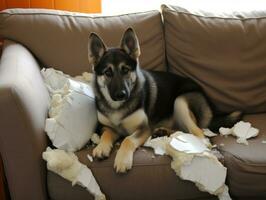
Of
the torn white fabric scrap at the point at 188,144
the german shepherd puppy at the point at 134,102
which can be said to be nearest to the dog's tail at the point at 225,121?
the german shepherd puppy at the point at 134,102

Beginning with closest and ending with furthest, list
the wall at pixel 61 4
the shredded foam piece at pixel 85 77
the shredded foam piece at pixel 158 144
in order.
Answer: the shredded foam piece at pixel 158 144
the shredded foam piece at pixel 85 77
the wall at pixel 61 4

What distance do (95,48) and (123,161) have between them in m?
0.57

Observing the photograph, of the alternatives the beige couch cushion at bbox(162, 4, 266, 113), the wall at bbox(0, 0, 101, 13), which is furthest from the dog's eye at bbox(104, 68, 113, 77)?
the wall at bbox(0, 0, 101, 13)

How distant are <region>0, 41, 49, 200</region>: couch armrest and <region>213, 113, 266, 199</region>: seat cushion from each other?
83cm

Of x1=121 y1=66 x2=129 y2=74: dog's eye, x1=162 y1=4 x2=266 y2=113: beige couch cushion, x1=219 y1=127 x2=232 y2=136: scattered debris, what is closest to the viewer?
x1=121 y1=66 x2=129 y2=74: dog's eye

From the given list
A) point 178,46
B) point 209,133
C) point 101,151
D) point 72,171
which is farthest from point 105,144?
point 178,46

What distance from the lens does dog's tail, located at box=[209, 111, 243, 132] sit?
2093 mm

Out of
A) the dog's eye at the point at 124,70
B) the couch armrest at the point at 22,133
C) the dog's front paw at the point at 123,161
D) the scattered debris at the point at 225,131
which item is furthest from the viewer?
the scattered debris at the point at 225,131

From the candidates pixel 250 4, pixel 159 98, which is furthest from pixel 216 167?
pixel 250 4

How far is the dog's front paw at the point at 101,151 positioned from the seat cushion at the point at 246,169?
21.0 inches

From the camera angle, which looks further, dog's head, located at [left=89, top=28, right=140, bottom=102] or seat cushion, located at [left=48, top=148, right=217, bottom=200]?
dog's head, located at [left=89, top=28, right=140, bottom=102]

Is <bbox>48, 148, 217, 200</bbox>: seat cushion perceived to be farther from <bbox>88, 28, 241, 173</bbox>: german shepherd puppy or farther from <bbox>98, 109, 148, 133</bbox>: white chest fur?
<bbox>98, 109, 148, 133</bbox>: white chest fur

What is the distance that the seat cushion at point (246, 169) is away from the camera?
1.73 metres

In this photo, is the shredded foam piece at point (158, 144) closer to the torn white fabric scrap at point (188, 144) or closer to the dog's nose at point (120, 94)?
the torn white fabric scrap at point (188, 144)
